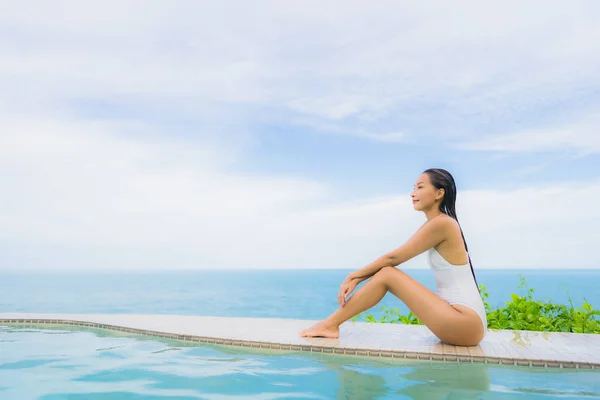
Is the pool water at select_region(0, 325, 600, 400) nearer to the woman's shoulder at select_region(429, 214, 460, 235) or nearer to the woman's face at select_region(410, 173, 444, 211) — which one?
the woman's shoulder at select_region(429, 214, 460, 235)

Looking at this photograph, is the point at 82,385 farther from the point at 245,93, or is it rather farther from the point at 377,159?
the point at 377,159

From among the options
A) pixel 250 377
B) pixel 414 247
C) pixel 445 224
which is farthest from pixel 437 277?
pixel 250 377

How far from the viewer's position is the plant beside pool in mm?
7445

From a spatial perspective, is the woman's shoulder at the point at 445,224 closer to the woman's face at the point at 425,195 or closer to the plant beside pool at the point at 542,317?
the woman's face at the point at 425,195

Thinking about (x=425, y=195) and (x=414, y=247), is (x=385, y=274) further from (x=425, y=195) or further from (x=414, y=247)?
(x=425, y=195)

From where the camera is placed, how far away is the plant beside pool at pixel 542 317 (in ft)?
24.4

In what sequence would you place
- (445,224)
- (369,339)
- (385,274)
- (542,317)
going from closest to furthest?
(445,224)
(385,274)
(369,339)
(542,317)

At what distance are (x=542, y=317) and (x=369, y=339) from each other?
3.05 metres

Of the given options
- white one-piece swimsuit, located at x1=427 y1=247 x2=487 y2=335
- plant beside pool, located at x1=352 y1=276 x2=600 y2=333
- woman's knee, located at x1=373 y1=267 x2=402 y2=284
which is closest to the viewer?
white one-piece swimsuit, located at x1=427 y1=247 x2=487 y2=335

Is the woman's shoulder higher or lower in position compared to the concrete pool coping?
higher

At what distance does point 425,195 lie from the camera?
5340 mm

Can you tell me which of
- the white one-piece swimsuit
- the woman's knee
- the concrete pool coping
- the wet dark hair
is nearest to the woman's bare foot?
the concrete pool coping

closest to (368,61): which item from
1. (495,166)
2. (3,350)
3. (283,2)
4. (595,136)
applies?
(283,2)

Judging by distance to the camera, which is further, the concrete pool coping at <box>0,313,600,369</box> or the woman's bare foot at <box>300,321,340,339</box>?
the woman's bare foot at <box>300,321,340,339</box>
